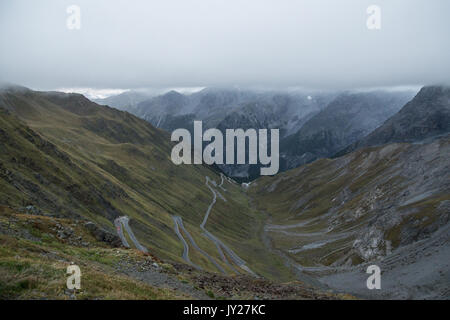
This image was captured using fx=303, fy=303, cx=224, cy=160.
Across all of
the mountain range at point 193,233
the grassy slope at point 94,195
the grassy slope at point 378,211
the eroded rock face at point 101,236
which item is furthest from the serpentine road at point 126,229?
the grassy slope at point 378,211

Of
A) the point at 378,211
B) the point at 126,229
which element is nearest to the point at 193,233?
the point at 126,229

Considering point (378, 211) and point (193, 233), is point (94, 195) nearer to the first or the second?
point (193, 233)

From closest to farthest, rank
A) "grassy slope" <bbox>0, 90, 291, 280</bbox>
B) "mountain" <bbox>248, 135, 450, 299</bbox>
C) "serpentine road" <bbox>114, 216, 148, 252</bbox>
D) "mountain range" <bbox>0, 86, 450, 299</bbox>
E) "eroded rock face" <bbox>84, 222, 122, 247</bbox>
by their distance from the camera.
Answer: "mountain range" <bbox>0, 86, 450, 299</bbox> < "eroded rock face" <bbox>84, 222, 122, 247</bbox> < "mountain" <bbox>248, 135, 450, 299</bbox> < "grassy slope" <bbox>0, 90, 291, 280</bbox> < "serpentine road" <bbox>114, 216, 148, 252</bbox>

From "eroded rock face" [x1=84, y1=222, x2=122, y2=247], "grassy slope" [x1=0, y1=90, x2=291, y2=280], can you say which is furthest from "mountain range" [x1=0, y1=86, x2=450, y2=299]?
"grassy slope" [x1=0, y1=90, x2=291, y2=280]

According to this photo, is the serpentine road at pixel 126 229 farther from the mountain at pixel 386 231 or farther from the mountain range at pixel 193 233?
the mountain at pixel 386 231

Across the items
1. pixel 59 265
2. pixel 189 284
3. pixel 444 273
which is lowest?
pixel 444 273

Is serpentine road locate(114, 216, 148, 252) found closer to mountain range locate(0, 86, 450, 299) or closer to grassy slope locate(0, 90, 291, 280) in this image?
mountain range locate(0, 86, 450, 299)
